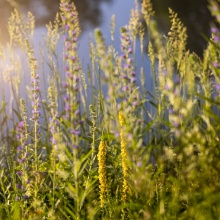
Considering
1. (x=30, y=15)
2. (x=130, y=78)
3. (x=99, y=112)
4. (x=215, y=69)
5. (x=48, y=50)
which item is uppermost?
(x=30, y=15)

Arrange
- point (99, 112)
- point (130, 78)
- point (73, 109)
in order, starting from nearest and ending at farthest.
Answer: point (73, 109) → point (130, 78) → point (99, 112)

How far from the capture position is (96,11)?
1342 cm

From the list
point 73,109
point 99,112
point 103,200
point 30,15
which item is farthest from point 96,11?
point 73,109

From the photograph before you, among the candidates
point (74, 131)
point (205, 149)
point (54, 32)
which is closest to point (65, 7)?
point (74, 131)

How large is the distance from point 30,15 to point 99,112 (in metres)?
1.56

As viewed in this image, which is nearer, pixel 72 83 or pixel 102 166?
pixel 72 83

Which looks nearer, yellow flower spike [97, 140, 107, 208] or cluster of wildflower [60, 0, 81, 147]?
cluster of wildflower [60, 0, 81, 147]

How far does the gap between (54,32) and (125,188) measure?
259 cm

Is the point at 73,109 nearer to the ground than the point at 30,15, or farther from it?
nearer to the ground

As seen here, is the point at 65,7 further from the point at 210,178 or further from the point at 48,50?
the point at 48,50

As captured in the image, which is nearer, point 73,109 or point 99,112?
point 73,109

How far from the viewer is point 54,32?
15.9ft

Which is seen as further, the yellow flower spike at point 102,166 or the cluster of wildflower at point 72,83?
the yellow flower spike at point 102,166

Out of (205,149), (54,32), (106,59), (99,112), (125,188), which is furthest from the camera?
(54,32)
